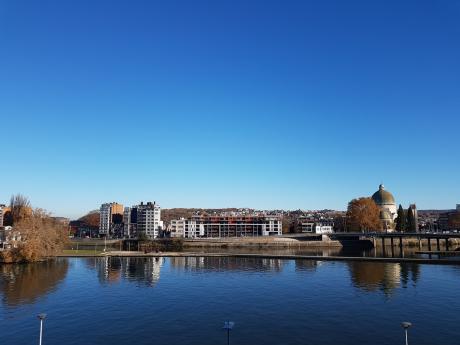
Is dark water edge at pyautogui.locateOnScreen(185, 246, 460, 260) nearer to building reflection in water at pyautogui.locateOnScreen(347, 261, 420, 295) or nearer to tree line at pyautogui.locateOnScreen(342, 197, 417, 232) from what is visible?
tree line at pyautogui.locateOnScreen(342, 197, 417, 232)

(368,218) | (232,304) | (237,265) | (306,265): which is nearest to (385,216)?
(368,218)

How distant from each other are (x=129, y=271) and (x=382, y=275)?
46327 mm

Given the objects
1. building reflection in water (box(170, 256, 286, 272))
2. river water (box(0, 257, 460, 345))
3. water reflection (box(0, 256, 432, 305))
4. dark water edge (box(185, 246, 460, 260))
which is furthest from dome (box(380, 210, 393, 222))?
river water (box(0, 257, 460, 345))

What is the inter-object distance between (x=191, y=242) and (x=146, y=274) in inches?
3371

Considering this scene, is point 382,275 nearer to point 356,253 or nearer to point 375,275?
point 375,275

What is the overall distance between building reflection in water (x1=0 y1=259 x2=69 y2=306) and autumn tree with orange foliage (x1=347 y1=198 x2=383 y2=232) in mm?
125904

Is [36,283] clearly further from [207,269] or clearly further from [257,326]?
[257,326]

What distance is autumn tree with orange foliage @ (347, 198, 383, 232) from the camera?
172 m

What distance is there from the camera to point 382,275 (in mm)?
67938

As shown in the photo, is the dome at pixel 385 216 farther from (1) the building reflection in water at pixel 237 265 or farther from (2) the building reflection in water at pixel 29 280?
(2) the building reflection in water at pixel 29 280

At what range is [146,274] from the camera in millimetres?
71250

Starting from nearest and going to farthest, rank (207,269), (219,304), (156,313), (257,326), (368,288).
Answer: (257,326) < (156,313) < (219,304) < (368,288) < (207,269)

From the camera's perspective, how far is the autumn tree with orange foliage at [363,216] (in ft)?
563

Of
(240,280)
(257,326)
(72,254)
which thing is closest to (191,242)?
(72,254)
